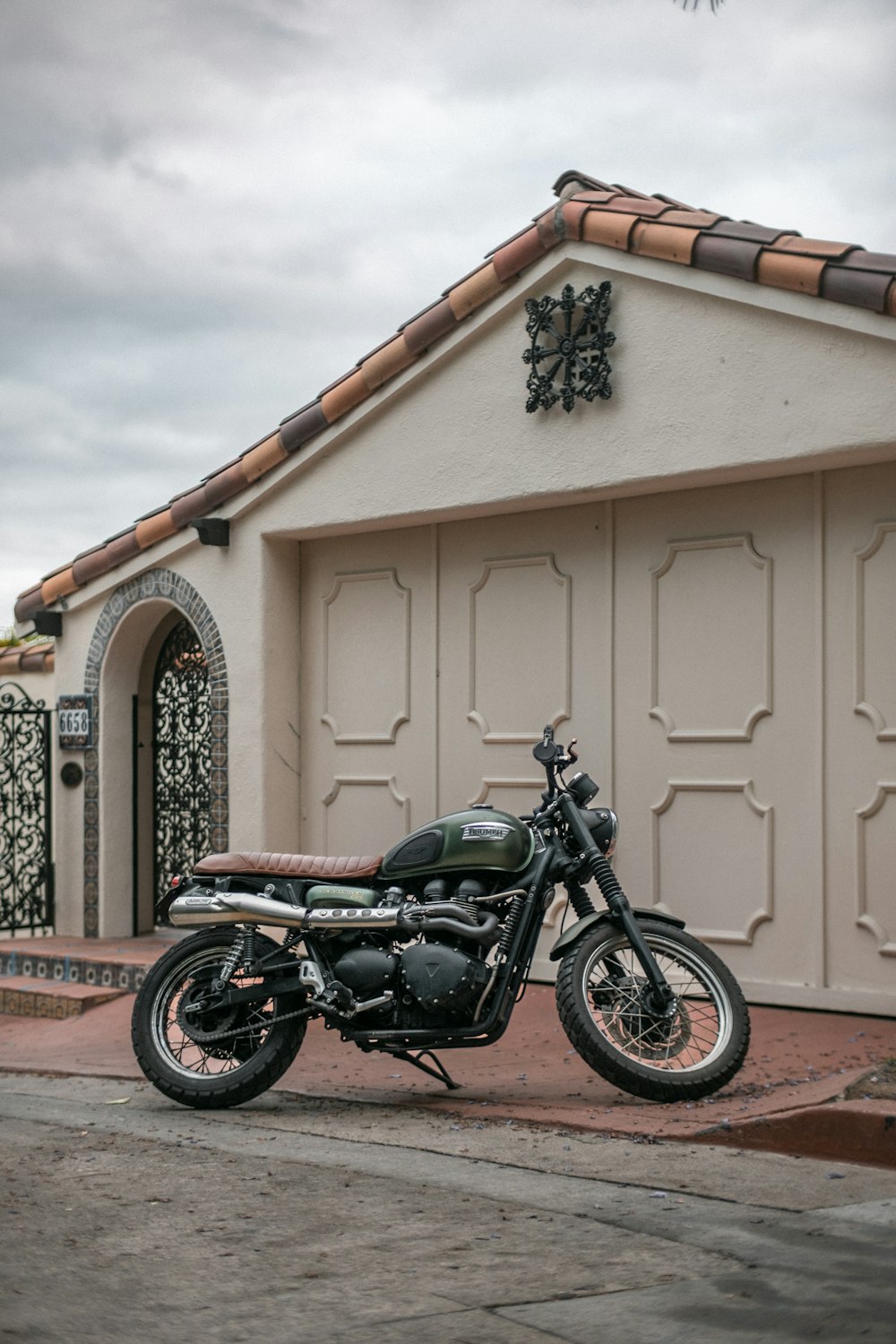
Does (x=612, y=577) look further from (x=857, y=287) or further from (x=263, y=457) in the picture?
(x=263, y=457)

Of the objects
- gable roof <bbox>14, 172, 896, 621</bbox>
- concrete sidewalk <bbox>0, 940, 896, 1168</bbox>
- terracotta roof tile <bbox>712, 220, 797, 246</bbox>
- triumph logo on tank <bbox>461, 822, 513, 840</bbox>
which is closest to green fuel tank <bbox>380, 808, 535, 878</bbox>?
triumph logo on tank <bbox>461, 822, 513, 840</bbox>

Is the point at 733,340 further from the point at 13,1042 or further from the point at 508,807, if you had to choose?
the point at 13,1042

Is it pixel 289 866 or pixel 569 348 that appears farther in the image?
pixel 569 348

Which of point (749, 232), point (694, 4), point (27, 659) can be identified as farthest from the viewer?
point (27, 659)

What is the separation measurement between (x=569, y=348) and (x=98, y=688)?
165 inches

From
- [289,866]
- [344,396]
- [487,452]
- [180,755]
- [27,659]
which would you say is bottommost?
[289,866]

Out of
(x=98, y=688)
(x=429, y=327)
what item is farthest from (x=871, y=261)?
(x=98, y=688)

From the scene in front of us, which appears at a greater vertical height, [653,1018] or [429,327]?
[429,327]

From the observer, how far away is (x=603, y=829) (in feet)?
18.6

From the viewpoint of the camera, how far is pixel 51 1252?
149 inches

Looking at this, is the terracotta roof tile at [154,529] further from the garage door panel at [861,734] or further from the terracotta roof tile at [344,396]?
the garage door panel at [861,734]

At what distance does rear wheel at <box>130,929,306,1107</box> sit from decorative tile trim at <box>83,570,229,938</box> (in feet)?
10.0

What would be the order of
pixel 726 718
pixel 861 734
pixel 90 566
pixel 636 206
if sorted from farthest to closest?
pixel 90 566 → pixel 636 206 → pixel 726 718 → pixel 861 734

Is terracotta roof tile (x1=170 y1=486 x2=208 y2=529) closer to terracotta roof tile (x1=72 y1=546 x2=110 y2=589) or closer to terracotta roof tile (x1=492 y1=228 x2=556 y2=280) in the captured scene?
terracotta roof tile (x1=72 y1=546 x2=110 y2=589)
